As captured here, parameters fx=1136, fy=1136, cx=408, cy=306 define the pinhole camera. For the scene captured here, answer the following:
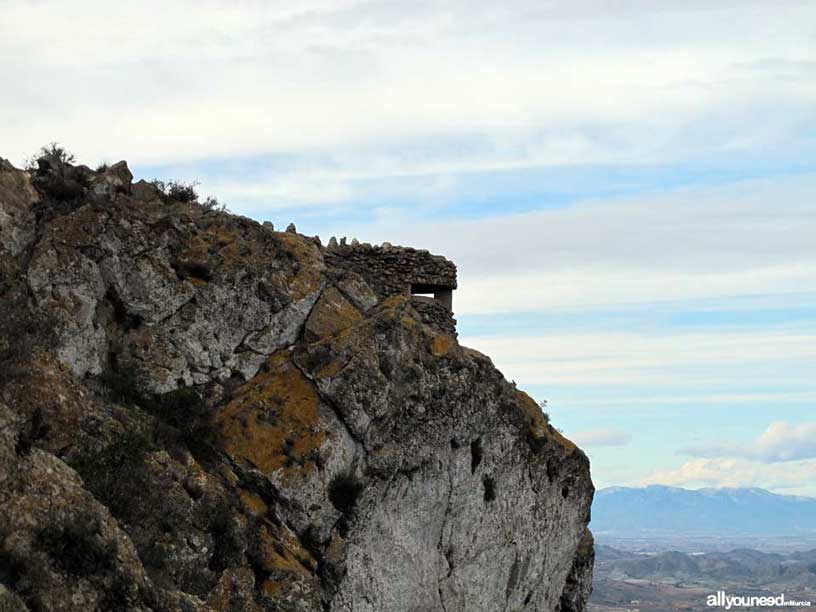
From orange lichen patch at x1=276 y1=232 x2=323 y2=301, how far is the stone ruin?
1087 mm

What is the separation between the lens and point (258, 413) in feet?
82.7

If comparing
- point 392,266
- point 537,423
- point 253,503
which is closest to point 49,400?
point 253,503

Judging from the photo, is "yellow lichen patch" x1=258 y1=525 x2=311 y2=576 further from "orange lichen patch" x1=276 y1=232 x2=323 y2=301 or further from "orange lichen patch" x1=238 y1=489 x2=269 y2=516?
"orange lichen patch" x1=276 y1=232 x2=323 y2=301

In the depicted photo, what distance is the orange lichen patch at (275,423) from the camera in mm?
24375

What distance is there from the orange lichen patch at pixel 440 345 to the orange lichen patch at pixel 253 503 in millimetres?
6626

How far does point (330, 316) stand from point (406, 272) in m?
4.61

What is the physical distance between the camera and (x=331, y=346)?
26.6 meters

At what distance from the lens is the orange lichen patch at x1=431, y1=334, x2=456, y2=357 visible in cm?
2845

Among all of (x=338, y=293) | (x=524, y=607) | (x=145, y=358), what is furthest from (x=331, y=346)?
(x=524, y=607)

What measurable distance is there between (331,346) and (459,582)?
269 inches

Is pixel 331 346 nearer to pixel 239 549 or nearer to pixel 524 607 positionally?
pixel 239 549

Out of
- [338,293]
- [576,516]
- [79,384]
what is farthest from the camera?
[576,516]

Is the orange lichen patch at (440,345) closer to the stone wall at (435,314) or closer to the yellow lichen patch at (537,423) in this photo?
the stone wall at (435,314)

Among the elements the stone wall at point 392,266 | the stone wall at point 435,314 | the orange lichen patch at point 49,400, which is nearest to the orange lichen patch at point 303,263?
the stone wall at point 392,266
